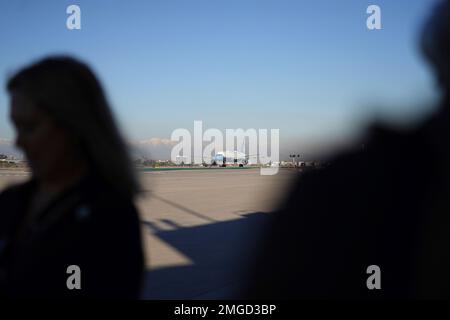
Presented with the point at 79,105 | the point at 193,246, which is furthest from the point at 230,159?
the point at 79,105

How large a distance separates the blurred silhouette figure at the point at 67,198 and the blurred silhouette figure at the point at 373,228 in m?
0.73

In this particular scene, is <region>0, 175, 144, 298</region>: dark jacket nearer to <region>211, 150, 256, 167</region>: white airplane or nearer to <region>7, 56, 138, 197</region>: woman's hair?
<region>7, 56, 138, 197</region>: woman's hair

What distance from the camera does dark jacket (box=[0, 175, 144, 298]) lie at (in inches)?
41.6

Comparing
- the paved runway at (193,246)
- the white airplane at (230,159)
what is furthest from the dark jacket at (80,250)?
the white airplane at (230,159)

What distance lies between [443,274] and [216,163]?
7159cm

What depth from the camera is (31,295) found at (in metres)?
1.04

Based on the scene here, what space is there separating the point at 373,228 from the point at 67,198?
927mm

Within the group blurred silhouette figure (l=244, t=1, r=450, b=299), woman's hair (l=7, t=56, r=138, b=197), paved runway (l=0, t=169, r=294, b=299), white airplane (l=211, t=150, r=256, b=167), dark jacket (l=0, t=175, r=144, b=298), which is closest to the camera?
blurred silhouette figure (l=244, t=1, r=450, b=299)

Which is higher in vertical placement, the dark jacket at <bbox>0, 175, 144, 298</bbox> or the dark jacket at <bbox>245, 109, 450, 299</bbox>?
the dark jacket at <bbox>245, 109, 450, 299</bbox>

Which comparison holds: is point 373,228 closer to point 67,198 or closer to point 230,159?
point 67,198

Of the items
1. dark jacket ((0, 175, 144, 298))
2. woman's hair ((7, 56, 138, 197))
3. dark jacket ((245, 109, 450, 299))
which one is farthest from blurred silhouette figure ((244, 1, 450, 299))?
woman's hair ((7, 56, 138, 197))

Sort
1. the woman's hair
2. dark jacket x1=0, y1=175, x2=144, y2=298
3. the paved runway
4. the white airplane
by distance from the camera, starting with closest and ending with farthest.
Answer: dark jacket x1=0, y1=175, x2=144, y2=298
the woman's hair
the paved runway
the white airplane

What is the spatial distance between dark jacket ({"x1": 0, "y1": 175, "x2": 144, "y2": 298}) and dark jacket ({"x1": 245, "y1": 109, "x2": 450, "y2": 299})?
0.73m
